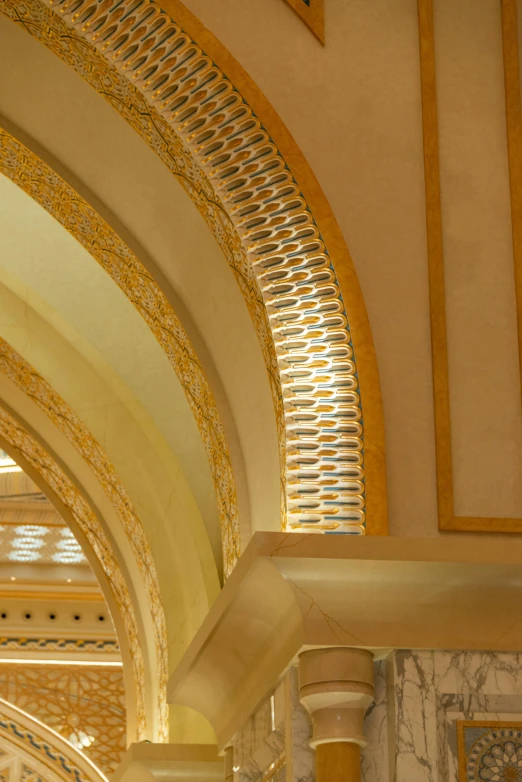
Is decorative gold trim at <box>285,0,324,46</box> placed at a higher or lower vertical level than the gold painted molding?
higher

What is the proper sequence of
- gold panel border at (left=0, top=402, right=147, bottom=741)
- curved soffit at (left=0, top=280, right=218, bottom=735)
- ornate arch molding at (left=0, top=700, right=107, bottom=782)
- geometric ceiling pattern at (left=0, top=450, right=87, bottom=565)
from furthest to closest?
geometric ceiling pattern at (left=0, top=450, right=87, bottom=565), ornate arch molding at (left=0, top=700, right=107, bottom=782), gold panel border at (left=0, top=402, right=147, bottom=741), curved soffit at (left=0, top=280, right=218, bottom=735)

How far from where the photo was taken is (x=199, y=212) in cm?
310

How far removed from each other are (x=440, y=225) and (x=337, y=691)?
1.09 meters

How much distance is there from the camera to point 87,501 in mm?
4297

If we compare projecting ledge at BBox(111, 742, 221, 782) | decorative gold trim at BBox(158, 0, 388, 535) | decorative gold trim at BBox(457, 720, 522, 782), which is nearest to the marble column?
decorative gold trim at BBox(457, 720, 522, 782)

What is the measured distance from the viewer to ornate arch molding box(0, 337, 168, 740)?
4086mm

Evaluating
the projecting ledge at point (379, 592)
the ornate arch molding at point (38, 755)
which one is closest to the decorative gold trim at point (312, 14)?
the projecting ledge at point (379, 592)

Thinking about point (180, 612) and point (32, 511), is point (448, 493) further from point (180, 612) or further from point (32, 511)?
point (32, 511)

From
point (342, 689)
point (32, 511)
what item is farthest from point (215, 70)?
point (32, 511)

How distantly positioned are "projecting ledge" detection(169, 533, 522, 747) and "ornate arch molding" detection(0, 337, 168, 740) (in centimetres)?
143

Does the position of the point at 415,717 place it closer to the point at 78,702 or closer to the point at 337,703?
the point at 337,703

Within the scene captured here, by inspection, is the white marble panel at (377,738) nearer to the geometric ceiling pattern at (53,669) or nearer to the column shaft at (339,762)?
the column shaft at (339,762)

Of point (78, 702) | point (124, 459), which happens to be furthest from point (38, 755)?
point (124, 459)

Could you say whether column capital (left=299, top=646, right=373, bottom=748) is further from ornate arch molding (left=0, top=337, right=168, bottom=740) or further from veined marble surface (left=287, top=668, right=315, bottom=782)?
ornate arch molding (left=0, top=337, right=168, bottom=740)
